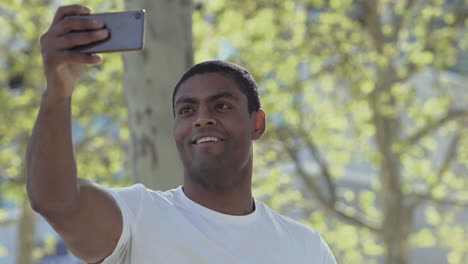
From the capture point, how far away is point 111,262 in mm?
2281

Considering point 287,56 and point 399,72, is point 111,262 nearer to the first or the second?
point 287,56

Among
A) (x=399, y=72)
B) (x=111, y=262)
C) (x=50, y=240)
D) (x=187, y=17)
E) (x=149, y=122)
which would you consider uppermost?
(x=187, y=17)

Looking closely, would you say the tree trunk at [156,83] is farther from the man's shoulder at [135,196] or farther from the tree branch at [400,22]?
the tree branch at [400,22]

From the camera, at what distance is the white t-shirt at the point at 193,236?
232cm

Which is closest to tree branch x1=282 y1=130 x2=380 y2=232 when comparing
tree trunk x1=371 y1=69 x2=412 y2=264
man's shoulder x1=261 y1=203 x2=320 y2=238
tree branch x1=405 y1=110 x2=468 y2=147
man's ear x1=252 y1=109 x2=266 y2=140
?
tree trunk x1=371 y1=69 x2=412 y2=264

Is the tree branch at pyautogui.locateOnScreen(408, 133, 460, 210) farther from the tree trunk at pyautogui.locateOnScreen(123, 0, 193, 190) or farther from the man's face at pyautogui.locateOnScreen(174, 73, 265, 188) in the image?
the man's face at pyautogui.locateOnScreen(174, 73, 265, 188)

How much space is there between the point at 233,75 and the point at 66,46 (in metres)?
0.97

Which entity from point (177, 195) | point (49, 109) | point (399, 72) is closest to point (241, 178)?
point (177, 195)

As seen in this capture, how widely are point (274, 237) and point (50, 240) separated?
31.9 feet

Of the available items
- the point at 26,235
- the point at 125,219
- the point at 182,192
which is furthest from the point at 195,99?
the point at 26,235

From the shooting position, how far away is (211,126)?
262 centimetres

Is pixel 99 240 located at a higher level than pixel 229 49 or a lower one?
higher

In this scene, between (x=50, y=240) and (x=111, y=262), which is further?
(x=50, y=240)

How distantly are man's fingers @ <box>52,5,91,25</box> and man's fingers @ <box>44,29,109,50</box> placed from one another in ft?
0.18
